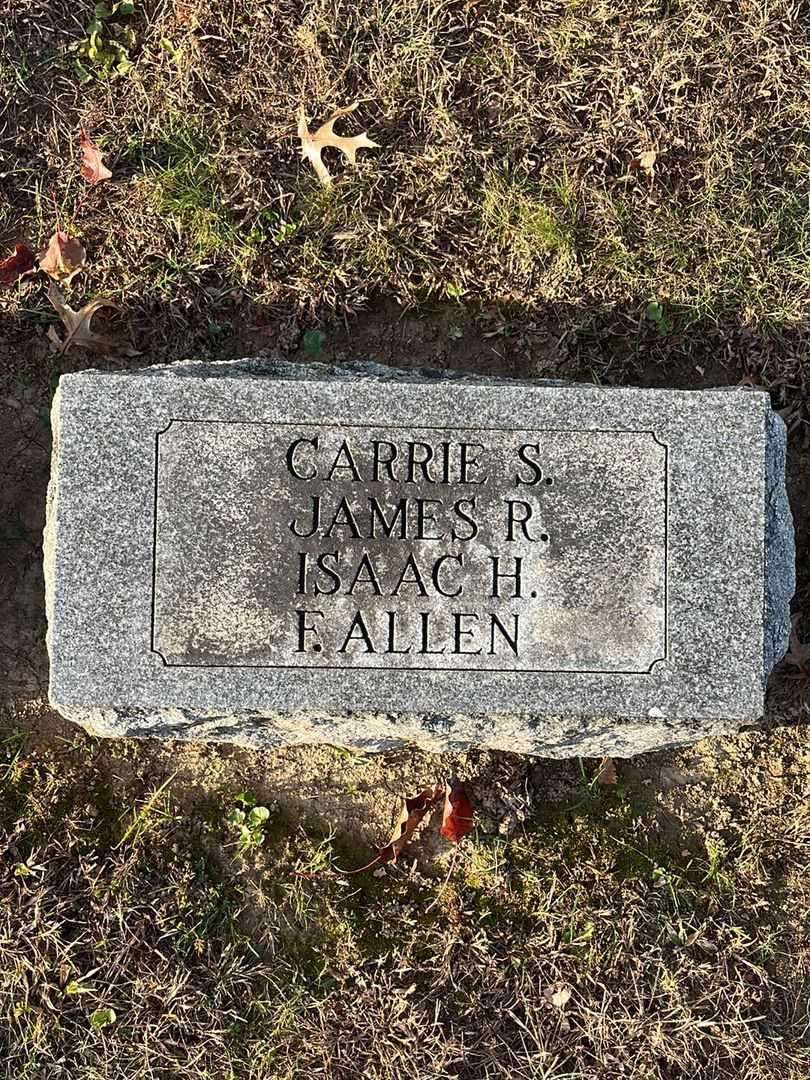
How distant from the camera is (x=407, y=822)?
11.9 feet

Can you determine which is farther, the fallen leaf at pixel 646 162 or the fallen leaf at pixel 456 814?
the fallen leaf at pixel 646 162

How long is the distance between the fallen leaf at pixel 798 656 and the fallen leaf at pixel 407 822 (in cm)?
141

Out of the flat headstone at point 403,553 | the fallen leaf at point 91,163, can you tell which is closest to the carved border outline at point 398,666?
the flat headstone at point 403,553

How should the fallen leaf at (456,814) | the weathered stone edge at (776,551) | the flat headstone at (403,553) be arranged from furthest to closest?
the fallen leaf at (456,814)
the weathered stone edge at (776,551)
the flat headstone at (403,553)

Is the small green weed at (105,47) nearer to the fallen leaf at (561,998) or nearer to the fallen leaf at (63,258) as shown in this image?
the fallen leaf at (63,258)

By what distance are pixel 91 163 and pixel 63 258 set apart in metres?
0.39

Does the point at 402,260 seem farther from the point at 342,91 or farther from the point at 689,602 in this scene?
the point at 689,602

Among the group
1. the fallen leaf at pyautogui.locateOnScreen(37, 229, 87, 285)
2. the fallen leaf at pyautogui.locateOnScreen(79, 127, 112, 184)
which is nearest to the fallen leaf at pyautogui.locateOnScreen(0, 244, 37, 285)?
the fallen leaf at pyautogui.locateOnScreen(37, 229, 87, 285)

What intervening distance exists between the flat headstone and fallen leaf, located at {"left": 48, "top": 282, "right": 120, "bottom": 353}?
0.73 metres

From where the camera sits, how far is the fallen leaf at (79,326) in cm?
362

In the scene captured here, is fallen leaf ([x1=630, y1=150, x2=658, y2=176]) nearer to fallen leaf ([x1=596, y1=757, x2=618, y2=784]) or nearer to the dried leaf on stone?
fallen leaf ([x1=596, y1=757, x2=618, y2=784])

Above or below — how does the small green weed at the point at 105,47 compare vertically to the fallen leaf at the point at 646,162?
above

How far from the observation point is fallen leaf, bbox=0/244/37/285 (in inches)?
144

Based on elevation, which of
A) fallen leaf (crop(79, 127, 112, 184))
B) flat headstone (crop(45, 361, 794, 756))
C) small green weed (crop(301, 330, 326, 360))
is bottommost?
flat headstone (crop(45, 361, 794, 756))
